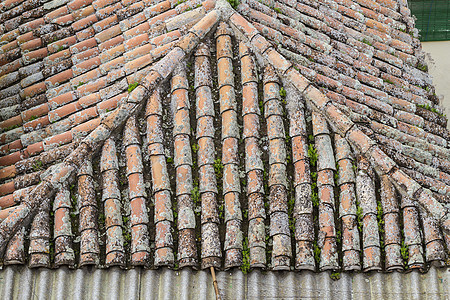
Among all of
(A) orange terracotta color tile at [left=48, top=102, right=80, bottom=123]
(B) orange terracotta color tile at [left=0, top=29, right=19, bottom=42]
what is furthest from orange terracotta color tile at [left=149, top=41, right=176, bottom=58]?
(B) orange terracotta color tile at [left=0, top=29, right=19, bottom=42]

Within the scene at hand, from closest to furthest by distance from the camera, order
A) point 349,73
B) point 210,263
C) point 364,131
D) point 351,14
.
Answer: point 210,263 → point 364,131 → point 349,73 → point 351,14

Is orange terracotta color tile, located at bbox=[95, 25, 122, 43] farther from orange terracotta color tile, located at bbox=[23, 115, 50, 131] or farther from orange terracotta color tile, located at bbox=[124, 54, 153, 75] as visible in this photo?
orange terracotta color tile, located at bbox=[23, 115, 50, 131]

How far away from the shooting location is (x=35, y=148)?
610 centimetres

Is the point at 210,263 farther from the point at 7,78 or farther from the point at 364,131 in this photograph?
the point at 7,78

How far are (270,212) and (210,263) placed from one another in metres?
0.75

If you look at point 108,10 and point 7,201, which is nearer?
point 7,201

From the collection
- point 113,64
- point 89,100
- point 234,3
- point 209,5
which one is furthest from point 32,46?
point 234,3

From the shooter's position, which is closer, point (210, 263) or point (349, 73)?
point (210, 263)

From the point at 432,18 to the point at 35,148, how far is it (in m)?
9.03

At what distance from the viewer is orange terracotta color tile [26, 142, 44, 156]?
608cm

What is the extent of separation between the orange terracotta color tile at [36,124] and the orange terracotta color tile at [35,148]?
0.95 ft

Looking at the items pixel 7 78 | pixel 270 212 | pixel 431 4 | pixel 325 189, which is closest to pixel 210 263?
pixel 270 212

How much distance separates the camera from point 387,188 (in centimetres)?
533

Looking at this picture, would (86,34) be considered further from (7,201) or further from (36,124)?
(7,201)
